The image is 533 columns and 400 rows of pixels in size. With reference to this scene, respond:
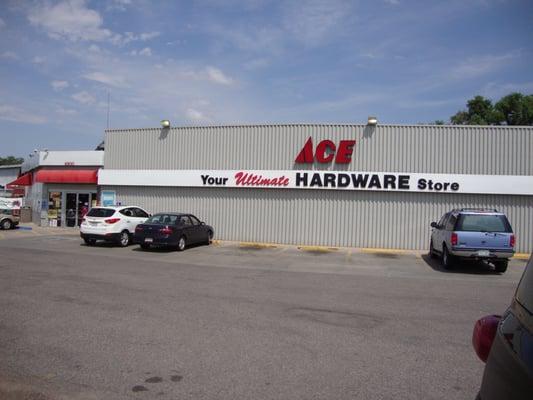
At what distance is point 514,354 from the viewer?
2.02 metres

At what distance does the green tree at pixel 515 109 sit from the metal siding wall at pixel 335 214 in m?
28.9

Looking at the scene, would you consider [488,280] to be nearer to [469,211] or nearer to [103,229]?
[469,211]

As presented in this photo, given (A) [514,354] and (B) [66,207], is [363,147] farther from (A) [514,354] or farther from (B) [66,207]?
(A) [514,354]

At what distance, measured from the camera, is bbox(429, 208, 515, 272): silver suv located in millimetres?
13781

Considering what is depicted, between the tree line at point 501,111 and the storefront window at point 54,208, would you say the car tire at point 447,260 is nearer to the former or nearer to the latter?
the storefront window at point 54,208

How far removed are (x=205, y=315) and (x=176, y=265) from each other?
6812 mm

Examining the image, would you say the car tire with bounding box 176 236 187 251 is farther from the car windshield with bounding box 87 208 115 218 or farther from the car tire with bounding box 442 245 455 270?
the car tire with bounding box 442 245 455 270

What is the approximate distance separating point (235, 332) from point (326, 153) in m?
17.1

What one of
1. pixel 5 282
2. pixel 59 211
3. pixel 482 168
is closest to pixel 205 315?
pixel 5 282

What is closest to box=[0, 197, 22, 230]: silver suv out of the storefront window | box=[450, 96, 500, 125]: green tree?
the storefront window

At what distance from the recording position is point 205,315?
7547 mm

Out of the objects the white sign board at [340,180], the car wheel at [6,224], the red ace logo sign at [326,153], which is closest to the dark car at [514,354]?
the white sign board at [340,180]

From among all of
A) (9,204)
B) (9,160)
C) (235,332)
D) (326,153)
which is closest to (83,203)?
(9,204)

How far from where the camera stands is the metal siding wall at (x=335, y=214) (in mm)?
21453
